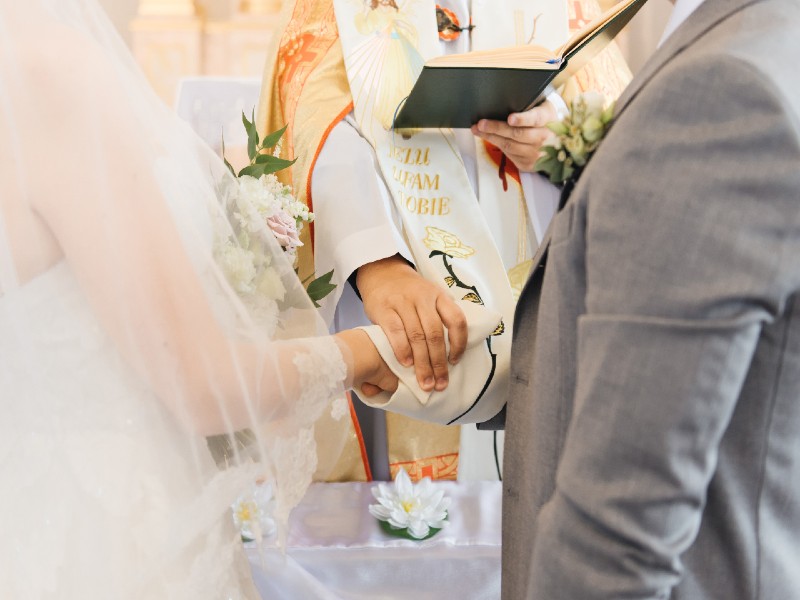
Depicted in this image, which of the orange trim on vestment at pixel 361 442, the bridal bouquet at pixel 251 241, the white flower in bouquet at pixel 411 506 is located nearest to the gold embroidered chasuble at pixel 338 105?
the orange trim on vestment at pixel 361 442

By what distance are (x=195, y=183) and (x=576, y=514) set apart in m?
0.71

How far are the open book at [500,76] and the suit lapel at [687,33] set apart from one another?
543 millimetres

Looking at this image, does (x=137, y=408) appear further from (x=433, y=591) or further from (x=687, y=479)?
(x=433, y=591)

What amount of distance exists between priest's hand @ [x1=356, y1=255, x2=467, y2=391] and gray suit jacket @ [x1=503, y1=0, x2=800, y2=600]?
0.50m

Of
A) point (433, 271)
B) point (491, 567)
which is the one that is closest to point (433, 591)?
point (491, 567)

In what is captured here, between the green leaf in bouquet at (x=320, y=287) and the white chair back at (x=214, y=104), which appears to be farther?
the white chair back at (x=214, y=104)

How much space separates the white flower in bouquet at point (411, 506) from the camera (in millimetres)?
2051

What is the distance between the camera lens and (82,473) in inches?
46.7

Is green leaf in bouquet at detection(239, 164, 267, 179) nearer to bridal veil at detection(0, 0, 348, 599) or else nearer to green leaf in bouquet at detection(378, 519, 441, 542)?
bridal veil at detection(0, 0, 348, 599)

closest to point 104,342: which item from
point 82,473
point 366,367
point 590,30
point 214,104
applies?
point 82,473

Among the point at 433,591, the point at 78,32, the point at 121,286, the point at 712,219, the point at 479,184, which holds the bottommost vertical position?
the point at 433,591

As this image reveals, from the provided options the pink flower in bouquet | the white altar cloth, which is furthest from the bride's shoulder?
the white altar cloth

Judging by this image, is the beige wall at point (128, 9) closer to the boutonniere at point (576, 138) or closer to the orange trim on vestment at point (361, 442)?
the orange trim on vestment at point (361, 442)

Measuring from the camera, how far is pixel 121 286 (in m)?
1.16
